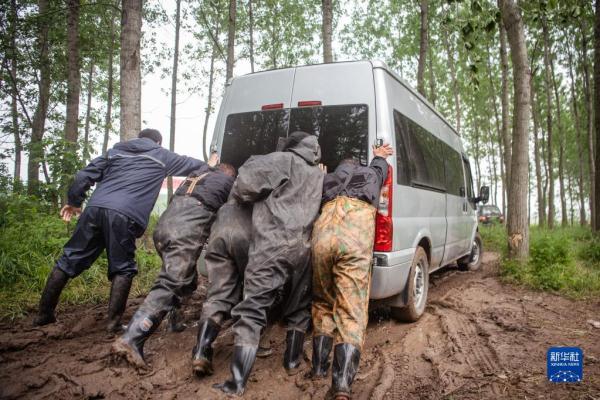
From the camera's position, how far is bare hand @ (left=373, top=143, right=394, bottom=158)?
3512 mm

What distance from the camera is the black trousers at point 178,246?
3.33 metres

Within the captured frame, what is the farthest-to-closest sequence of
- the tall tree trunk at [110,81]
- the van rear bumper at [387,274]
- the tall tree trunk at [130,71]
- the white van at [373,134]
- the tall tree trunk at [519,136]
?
the tall tree trunk at [110,81] < the tall tree trunk at [519,136] < the tall tree trunk at [130,71] < the white van at [373,134] < the van rear bumper at [387,274]

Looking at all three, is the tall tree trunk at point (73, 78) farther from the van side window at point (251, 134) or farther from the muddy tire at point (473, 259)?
the muddy tire at point (473, 259)

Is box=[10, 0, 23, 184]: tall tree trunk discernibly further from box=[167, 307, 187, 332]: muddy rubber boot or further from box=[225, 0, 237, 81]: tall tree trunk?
box=[167, 307, 187, 332]: muddy rubber boot

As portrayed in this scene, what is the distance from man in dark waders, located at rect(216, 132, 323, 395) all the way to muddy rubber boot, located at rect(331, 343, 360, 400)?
58 centimetres

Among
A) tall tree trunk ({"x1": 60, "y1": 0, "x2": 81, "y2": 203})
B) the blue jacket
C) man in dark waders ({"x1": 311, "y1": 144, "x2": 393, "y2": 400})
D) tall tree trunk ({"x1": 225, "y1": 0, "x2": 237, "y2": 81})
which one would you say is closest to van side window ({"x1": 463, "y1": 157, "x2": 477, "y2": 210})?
man in dark waders ({"x1": 311, "y1": 144, "x2": 393, "y2": 400})

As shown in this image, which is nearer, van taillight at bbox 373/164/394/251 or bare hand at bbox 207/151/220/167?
van taillight at bbox 373/164/394/251

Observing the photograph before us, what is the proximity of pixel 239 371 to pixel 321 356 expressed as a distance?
635 millimetres

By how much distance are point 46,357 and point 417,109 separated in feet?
14.5

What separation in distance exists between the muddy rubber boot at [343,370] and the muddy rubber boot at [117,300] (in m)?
2.34

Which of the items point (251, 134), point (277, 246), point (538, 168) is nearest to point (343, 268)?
point (277, 246)

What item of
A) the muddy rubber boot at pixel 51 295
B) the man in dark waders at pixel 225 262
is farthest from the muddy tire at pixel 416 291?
the muddy rubber boot at pixel 51 295

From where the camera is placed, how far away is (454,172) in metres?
5.96

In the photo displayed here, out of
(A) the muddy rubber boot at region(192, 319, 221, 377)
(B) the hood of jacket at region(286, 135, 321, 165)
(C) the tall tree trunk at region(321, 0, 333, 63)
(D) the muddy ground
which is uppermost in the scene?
(C) the tall tree trunk at region(321, 0, 333, 63)
